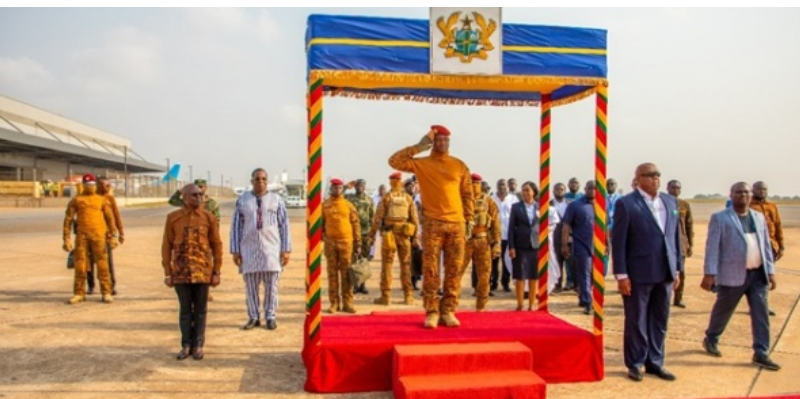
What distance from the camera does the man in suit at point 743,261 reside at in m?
5.88

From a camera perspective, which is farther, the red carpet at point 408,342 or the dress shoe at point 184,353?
the dress shoe at point 184,353

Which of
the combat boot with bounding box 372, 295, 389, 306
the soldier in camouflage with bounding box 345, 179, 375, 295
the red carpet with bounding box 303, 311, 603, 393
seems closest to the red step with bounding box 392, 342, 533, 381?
the red carpet with bounding box 303, 311, 603, 393

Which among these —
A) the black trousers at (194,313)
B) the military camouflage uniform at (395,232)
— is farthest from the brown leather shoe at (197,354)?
the military camouflage uniform at (395,232)

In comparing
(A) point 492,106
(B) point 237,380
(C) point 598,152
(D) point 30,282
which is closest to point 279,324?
(B) point 237,380

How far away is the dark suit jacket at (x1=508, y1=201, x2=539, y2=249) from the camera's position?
8336 mm

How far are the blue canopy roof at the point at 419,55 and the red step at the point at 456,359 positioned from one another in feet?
7.95

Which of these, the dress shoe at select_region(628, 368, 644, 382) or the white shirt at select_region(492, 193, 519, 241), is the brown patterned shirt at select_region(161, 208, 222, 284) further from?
the white shirt at select_region(492, 193, 519, 241)

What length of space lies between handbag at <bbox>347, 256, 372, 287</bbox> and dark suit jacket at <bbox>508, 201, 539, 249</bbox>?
Answer: 88.9 inches

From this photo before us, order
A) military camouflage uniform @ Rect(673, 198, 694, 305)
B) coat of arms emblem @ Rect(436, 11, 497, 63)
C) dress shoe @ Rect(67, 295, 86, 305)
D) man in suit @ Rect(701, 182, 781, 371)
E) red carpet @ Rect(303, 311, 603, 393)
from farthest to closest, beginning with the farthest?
dress shoe @ Rect(67, 295, 86, 305), military camouflage uniform @ Rect(673, 198, 694, 305), man in suit @ Rect(701, 182, 781, 371), coat of arms emblem @ Rect(436, 11, 497, 63), red carpet @ Rect(303, 311, 603, 393)

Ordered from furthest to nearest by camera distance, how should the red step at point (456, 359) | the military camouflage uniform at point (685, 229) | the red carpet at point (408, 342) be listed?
the military camouflage uniform at point (685, 229) → the red carpet at point (408, 342) → the red step at point (456, 359)

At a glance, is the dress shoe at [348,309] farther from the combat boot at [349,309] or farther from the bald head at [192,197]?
the bald head at [192,197]

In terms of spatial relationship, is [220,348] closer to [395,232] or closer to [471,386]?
[471,386]

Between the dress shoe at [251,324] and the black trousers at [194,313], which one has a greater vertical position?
the black trousers at [194,313]

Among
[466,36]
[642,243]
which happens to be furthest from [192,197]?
[642,243]
